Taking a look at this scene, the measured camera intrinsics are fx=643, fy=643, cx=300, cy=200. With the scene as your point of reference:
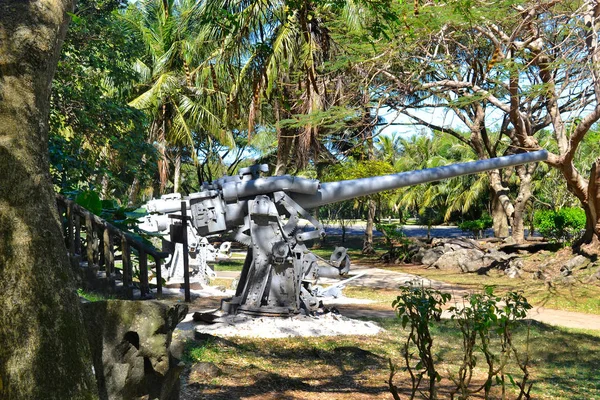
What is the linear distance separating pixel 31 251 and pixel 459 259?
21098 mm

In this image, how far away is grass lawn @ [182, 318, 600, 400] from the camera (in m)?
5.99

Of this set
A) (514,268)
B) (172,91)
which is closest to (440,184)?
(172,91)

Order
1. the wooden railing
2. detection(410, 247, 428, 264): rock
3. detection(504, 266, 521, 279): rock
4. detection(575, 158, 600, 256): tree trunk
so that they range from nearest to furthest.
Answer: the wooden railing → detection(575, 158, 600, 256): tree trunk → detection(504, 266, 521, 279): rock → detection(410, 247, 428, 264): rock

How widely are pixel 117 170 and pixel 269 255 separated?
21.7 ft

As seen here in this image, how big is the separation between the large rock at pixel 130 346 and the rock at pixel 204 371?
223 cm

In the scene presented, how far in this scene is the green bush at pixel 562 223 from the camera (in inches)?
1025

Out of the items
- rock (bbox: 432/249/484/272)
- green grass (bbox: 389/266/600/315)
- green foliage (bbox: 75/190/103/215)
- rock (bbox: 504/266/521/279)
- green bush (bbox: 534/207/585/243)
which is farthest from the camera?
green bush (bbox: 534/207/585/243)

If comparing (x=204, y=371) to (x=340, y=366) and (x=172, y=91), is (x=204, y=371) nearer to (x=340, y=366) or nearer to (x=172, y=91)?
(x=340, y=366)

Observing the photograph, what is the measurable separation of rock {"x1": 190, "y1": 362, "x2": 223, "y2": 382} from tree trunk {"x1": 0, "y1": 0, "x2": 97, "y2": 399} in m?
3.44

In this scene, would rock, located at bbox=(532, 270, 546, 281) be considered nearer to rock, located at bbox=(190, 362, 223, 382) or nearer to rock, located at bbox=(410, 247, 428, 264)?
rock, located at bbox=(410, 247, 428, 264)

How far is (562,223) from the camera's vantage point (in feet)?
85.6

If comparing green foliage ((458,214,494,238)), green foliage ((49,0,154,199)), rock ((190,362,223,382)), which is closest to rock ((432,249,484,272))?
green foliage ((458,214,494,238))

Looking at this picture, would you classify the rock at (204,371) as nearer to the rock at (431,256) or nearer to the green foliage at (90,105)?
the green foliage at (90,105)

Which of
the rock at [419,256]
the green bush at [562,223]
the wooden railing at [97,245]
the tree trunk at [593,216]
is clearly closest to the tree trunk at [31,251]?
the wooden railing at [97,245]
